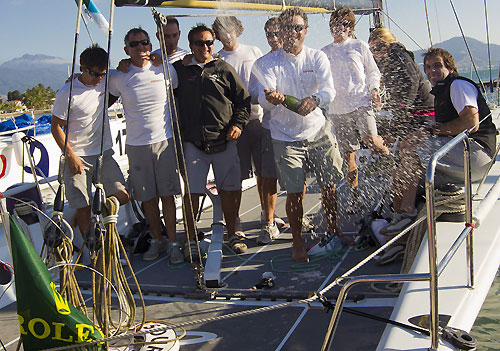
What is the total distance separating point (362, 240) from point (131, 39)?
227 centimetres

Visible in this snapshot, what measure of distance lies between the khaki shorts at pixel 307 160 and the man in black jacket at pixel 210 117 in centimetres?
48

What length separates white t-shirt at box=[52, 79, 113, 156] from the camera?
406 centimetres

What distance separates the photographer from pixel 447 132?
412 centimetres

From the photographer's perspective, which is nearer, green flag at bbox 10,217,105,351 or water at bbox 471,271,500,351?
green flag at bbox 10,217,105,351

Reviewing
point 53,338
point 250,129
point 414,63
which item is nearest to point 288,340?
point 53,338

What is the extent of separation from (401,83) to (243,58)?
1.32m

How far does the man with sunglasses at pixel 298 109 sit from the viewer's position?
3.87 m

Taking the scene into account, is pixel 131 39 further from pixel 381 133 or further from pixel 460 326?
pixel 460 326

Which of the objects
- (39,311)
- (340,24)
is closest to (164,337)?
(39,311)

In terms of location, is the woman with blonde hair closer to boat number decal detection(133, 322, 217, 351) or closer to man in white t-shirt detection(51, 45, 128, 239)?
man in white t-shirt detection(51, 45, 128, 239)

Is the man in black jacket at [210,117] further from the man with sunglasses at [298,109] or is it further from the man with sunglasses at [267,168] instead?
the man with sunglasses at [298,109]

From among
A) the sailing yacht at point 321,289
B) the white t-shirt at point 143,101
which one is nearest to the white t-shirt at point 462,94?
the sailing yacht at point 321,289

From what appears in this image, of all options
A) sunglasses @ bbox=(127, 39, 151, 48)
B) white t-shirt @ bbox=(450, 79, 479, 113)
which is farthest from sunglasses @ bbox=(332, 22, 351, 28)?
sunglasses @ bbox=(127, 39, 151, 48)

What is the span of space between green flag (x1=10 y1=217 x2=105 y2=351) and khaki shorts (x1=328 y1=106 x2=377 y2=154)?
2723mm
